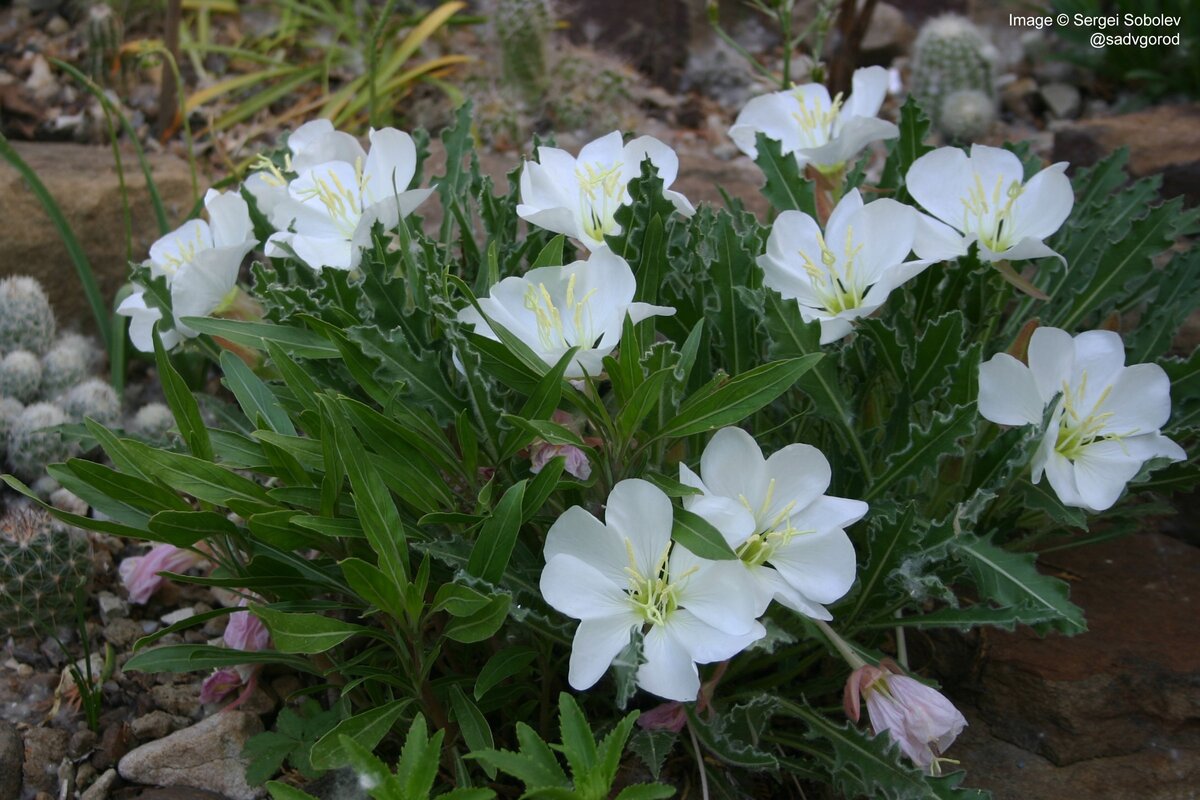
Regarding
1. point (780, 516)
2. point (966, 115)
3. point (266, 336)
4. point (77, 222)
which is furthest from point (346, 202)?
point (966, 115)

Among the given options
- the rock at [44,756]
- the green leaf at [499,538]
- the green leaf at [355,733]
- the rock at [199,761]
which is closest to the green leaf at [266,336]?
the green leaf at [499,538]

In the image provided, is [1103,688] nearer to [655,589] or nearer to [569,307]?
[655,589]

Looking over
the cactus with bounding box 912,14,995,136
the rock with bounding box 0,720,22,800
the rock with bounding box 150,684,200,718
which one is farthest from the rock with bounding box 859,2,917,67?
the rock with bounding box 0,720,22,800

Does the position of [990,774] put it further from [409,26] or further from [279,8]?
[279,8]

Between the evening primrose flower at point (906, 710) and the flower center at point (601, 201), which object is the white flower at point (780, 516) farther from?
the flower center at point (601, 201)

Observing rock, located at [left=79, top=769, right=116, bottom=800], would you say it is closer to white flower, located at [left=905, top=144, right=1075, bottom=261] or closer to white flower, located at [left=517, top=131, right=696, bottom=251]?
white flower, located at [left=517, top=131, right=696, bottom=251]

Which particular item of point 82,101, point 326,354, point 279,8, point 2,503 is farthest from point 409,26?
point 326,354
